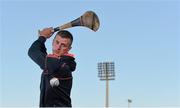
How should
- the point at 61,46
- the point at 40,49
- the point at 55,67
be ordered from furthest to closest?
the point at 40,49
the point at 61,46
the point at 55,67

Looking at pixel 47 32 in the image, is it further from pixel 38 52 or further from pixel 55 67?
pixel 55 67

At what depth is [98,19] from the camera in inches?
283

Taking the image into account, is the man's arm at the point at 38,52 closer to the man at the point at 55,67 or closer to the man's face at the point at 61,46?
the man at the point at 55,67

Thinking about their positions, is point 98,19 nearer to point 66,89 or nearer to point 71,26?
point 71,26

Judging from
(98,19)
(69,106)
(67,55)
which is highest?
(98,19)

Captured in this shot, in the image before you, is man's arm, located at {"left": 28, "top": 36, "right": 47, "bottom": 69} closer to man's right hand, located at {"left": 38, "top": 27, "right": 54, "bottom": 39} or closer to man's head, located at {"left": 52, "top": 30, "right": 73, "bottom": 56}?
man's right hand, located at {"left": 38, "top": 27, "right": 54, "bottom": 39}

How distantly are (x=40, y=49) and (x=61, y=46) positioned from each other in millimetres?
325

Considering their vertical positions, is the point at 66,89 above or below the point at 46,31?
below

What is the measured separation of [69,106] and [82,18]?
1304 mm

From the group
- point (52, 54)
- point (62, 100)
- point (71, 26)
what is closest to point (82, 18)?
point (71, 26)

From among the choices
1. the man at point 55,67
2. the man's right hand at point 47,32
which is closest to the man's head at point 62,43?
the man at point 55,67

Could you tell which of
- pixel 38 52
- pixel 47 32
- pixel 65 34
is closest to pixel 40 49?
pixel 38 52

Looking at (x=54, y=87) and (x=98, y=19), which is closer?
(x=54, y=87)

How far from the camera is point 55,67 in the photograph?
22.1 ft
